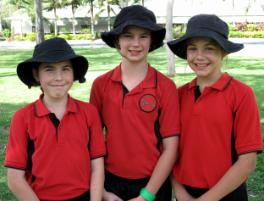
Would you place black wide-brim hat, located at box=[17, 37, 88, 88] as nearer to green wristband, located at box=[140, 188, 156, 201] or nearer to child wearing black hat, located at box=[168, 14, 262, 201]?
child wearing black hat, located at box=[168, 14, 262, 201]

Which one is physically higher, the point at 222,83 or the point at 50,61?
the point at 50,61

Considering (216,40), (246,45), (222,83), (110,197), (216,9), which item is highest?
(216,9)

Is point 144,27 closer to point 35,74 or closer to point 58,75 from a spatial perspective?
point 58,75

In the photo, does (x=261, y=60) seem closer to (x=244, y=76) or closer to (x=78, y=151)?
(x=244, y=76)

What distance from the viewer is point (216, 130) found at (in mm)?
2352

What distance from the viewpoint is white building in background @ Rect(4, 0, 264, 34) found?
4859cm

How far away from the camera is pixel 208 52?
2410 mm

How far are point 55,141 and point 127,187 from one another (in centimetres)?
56

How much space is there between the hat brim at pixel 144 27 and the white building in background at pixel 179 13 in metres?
45.0

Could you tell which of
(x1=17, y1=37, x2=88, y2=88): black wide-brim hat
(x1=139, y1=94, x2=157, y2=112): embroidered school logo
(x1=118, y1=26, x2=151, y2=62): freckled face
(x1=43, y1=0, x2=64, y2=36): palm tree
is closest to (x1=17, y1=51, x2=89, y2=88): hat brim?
(x1=17, y1=37, x2=88, y2=88): black wide-brim hat

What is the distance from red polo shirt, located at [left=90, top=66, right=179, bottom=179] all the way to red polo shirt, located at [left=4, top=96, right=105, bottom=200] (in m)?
0.18

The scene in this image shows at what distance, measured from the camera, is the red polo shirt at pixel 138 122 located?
100 inches

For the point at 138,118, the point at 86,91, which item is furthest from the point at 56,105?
the point at 86,91

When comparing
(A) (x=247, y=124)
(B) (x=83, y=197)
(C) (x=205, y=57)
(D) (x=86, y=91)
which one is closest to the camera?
(A) (x=247, y=124)
